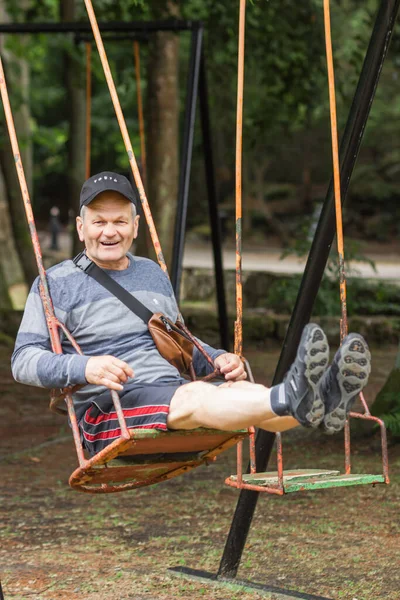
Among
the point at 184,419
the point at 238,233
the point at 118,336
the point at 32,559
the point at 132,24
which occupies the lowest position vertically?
the point at 32,559

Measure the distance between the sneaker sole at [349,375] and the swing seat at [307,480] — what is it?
0.52m

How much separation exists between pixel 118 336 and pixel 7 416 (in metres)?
4.97

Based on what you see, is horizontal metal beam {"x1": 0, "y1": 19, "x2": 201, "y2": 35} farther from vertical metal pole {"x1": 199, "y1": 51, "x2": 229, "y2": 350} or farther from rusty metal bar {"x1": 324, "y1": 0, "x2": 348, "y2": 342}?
rusty metal bar {"x1": 324, "y1": 0, "x2": 348, "y2": 342}

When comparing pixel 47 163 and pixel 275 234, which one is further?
pixel 47 163

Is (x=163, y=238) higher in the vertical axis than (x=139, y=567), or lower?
higher

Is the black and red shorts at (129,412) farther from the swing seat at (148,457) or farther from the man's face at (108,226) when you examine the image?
the man's face at (108,226)

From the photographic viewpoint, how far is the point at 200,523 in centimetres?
548

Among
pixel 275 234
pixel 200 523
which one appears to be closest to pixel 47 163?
pixel 275 234

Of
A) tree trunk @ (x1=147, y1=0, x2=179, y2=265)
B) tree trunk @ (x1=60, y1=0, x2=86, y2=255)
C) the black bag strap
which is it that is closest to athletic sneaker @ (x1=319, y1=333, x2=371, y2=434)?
the black bag strap

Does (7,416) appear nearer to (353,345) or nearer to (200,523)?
(200,523)

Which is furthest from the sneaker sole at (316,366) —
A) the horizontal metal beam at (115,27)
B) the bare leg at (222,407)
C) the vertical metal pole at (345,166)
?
the horizontal metal beam at (115,27)

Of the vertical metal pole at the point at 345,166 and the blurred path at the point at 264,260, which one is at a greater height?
the vertical metal pole at the point at 345,166

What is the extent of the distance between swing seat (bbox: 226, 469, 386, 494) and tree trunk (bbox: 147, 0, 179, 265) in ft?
24.2

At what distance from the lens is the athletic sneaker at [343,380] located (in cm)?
320
